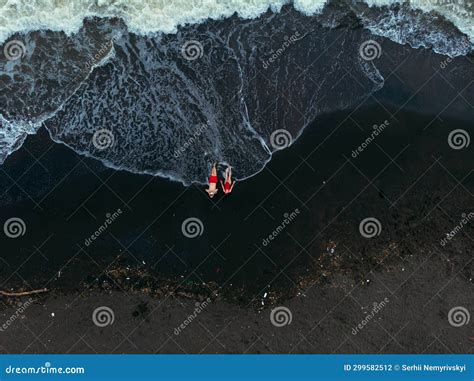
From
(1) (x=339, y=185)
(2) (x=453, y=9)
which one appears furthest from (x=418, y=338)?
(2) (x=453, y=9)

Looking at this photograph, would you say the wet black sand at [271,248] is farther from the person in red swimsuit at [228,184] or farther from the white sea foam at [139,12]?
the white sea foam at [139,12]

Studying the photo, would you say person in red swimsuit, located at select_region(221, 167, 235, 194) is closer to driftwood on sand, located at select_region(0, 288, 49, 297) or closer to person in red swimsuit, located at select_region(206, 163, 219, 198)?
person in red swimsuit, located at select_region(206, 163, 219, 198)

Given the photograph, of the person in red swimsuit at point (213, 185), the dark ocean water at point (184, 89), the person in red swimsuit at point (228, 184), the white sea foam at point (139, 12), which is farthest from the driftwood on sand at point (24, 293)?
the white sea foam at point (139, 12)

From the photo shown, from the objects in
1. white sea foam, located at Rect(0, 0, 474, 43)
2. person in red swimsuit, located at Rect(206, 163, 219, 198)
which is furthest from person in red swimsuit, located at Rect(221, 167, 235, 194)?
white sea foam, located at Rect(0, 0, 474, 43)

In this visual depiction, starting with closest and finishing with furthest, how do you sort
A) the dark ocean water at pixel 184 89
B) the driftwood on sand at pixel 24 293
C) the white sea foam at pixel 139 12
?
the driftwood on sand at pixel 24 293 → the dark ocean water at pixel 184 89 → the white sea foam at pixel 139 12

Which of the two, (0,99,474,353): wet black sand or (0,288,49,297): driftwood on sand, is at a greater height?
(0,99,474,353): wet black sand

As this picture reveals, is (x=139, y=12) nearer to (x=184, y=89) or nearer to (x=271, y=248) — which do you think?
(x=184, y=89)

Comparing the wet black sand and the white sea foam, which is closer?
the wet black sand
